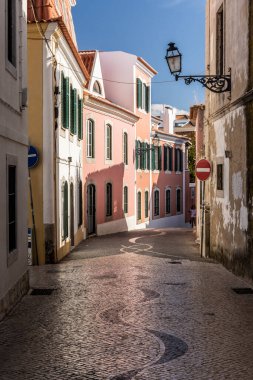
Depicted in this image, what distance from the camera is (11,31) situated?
10234 mm

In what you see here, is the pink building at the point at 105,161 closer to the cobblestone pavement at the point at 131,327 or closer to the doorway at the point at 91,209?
the doorway at the point at 91,209

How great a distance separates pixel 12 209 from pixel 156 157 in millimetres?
30250

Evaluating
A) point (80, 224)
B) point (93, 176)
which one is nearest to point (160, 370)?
point (80, 224)

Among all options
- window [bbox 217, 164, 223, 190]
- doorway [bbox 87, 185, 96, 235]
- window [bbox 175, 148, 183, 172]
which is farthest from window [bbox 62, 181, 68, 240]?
window [bbox 175, 148, 183, 172]

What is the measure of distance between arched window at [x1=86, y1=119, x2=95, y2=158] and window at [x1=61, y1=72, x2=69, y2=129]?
7.35m

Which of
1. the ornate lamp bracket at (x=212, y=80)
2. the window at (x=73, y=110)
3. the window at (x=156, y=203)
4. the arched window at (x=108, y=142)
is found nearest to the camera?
the ornate lamp bracket at (x=212, y=80)

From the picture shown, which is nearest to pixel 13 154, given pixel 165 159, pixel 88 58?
pixel 88 58

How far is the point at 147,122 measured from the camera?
37656 mm

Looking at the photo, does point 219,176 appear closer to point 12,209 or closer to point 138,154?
point 12,209

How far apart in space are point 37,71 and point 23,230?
6337 millimetres

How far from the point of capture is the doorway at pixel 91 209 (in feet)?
87.2

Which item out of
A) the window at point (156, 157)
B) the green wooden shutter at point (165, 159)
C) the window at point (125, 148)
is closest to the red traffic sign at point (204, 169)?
the window at point (125, 148)

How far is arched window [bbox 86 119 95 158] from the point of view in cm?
2631

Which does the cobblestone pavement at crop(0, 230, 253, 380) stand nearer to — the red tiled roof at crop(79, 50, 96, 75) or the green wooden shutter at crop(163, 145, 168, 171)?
the red tiled roof at crop(79, 50, 96, 75)
